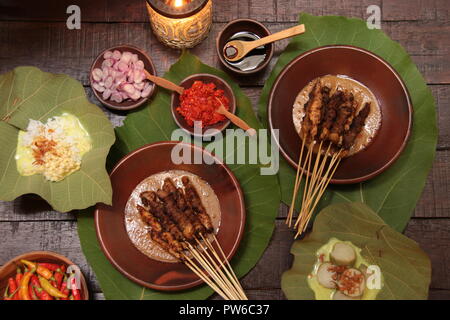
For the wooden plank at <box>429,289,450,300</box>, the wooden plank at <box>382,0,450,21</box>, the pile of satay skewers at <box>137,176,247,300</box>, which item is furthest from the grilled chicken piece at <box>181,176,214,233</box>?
the wooden plank at <box>382,0,450,21</box>

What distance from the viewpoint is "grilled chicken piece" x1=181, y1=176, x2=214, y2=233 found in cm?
262

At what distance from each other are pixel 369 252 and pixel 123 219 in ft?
4.85

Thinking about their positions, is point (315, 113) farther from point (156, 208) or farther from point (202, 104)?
point (156, 208)

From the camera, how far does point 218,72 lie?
288 cm

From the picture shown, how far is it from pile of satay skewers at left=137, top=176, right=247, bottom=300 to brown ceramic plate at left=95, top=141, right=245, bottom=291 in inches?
3.1

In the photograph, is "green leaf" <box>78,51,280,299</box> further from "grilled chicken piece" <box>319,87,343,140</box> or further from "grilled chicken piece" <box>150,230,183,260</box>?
"grilled chicken piece" <box>319,87,343,140</box>

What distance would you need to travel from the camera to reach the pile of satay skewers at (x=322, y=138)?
262 centimetres

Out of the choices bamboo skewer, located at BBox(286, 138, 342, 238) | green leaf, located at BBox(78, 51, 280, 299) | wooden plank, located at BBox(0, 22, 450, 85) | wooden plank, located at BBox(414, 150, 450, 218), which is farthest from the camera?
wooden plank, located at BBox(0, 22, 450, 85)

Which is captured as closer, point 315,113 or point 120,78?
point 315,113

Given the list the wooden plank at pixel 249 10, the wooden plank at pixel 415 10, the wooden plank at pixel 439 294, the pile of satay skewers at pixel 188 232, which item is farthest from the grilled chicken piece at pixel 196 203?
the wooden plank at pixel 415 10

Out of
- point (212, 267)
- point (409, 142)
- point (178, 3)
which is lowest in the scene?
point (212, 267)

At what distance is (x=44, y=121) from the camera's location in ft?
8.70

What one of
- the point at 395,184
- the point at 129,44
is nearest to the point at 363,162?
the point at 395,184

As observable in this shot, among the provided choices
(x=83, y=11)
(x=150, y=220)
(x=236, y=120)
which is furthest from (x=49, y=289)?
(x=83, y=11)
